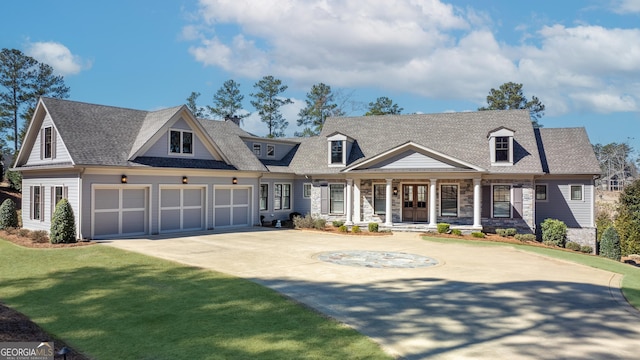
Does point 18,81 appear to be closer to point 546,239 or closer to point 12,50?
point 12,50

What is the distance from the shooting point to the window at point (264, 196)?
27375mm

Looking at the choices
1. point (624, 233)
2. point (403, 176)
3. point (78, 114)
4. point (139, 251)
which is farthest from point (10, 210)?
point (624, 233)

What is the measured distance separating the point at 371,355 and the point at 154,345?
3237 mm

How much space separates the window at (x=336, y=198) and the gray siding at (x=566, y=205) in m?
11.8

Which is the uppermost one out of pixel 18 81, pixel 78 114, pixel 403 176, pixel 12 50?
pixel 12 50

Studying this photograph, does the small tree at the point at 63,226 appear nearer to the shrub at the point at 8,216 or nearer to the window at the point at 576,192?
the shrub at the point at 8,216

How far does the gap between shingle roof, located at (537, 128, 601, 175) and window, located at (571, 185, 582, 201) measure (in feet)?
3.58

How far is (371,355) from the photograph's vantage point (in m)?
6.16

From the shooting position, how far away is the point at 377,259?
1489cm

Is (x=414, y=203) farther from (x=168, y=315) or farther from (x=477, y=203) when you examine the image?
(x=168, y=315)

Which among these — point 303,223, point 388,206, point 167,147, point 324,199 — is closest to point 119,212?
point 167,147

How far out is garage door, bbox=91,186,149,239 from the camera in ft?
60.8

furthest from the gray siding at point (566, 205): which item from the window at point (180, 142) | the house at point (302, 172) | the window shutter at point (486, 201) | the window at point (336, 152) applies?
the window at point (180, 142)

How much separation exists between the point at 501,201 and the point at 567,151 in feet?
19.8
